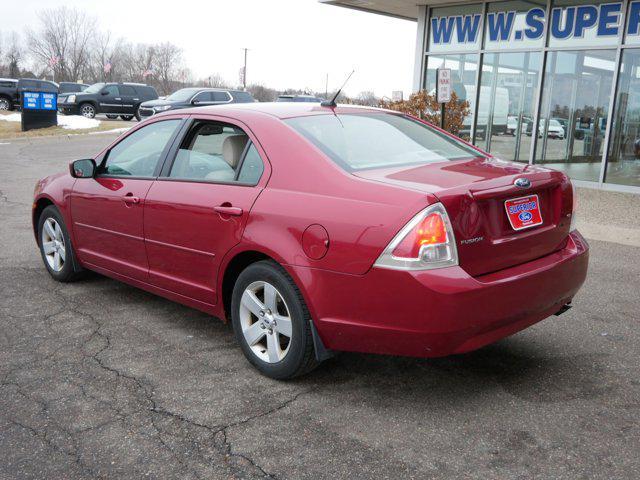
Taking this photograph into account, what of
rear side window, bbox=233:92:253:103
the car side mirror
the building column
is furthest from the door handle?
rear side window, bbox=233:92:253:103

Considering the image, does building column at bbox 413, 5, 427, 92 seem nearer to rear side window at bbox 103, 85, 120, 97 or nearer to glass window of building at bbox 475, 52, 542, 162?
glass window of building at bbox 475, 52, 542, 162

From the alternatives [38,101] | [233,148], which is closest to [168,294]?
[233,148]

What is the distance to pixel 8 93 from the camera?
37.2m

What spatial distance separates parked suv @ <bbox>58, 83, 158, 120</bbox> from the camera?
3284cm

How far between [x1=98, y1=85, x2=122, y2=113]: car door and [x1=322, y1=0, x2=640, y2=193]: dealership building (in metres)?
18.9

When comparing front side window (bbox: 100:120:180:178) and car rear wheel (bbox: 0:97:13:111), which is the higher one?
front side window (bbox: 100:120:180:178)

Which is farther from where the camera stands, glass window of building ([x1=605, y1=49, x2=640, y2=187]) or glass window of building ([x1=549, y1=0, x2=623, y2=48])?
glass window of building ([x1=549, y1=0, x2=623, y2=48])

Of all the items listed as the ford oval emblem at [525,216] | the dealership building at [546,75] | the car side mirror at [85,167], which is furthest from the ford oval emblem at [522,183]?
the dealership building at [546,75]

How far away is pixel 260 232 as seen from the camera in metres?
3.61

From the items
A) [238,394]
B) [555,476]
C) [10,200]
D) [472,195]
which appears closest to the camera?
[555,476]

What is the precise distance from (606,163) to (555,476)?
11.9 meters

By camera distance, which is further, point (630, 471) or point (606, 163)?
point (606, 163)

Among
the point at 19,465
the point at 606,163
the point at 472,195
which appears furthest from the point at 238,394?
the point at 606,163

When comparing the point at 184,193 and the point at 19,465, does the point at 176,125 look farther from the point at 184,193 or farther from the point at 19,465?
the point at 19,465
